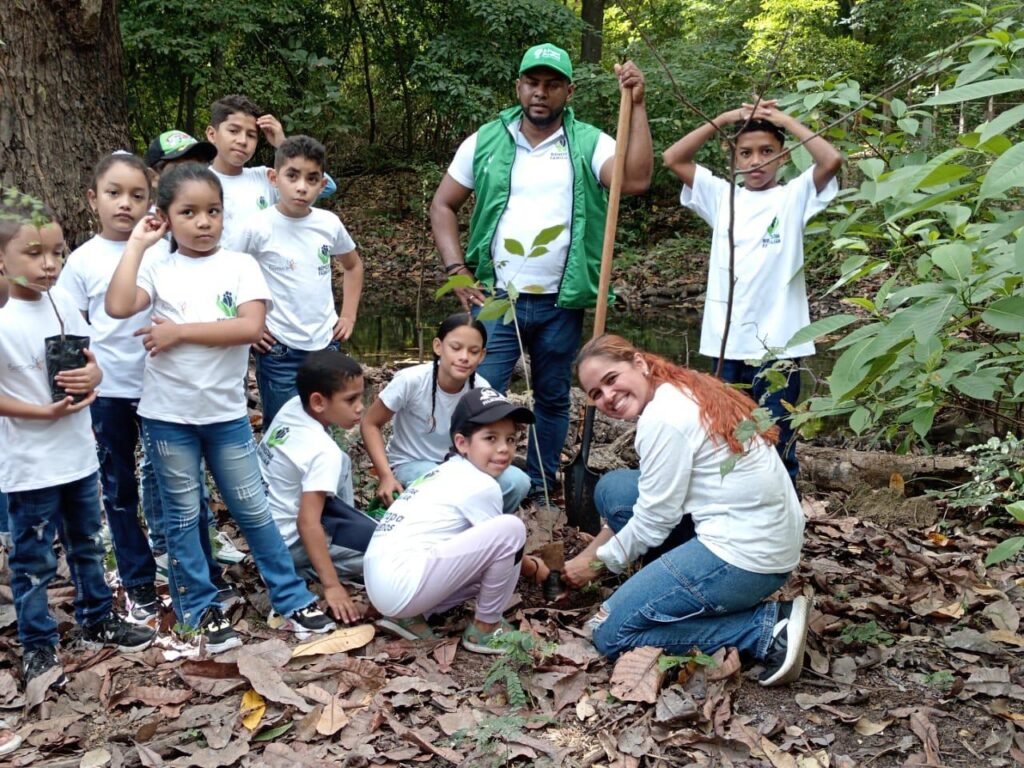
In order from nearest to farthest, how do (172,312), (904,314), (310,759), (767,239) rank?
1. (904,314)
2. (310,759)
3. (172,312)
4. (767,239)

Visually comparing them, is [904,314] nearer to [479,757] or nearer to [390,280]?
[479,757]

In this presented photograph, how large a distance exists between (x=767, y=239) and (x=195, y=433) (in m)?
2.51

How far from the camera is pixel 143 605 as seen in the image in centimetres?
339

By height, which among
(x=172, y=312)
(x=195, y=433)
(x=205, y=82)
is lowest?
(x=195, y=433)

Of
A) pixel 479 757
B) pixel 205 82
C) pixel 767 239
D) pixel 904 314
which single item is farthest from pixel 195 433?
pixel 205 82

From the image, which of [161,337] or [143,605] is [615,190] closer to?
[161,337]

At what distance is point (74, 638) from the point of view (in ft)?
10.5

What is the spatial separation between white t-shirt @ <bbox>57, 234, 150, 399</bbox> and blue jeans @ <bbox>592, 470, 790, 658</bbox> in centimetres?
187

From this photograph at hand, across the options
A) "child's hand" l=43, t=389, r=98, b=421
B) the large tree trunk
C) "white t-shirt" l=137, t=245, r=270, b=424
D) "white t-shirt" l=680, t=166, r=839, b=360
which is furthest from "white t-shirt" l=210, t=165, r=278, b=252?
"white t-shirt" l=680, t=166, r=839, b=360

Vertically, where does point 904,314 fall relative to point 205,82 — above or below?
below

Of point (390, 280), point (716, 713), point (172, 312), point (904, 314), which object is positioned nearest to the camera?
point (904, 314)

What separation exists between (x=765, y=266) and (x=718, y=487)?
55.3 inches

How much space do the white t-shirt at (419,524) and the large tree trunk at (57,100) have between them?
8.25 ft

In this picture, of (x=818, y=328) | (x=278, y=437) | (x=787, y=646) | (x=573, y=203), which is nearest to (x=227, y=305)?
(x=278, y=437)
